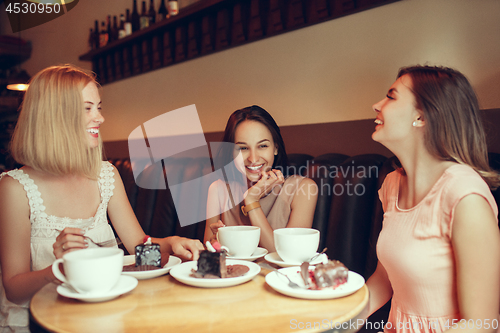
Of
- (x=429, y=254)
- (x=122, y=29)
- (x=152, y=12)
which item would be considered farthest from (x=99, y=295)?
(x=122, y=29)

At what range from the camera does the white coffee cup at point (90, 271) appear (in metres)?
0.75

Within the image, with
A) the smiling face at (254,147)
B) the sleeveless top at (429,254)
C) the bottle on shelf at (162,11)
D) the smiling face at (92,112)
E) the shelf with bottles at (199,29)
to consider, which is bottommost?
the sleeveless top at (429,254)

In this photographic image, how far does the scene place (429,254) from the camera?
1.04 metres

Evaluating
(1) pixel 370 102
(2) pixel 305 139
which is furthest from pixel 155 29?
(1) pixel 370 102

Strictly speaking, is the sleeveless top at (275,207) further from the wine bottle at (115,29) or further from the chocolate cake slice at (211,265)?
the wine bottle at (115,29)

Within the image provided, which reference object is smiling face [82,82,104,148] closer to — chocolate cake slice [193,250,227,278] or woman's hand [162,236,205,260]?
woman's hand [162,236,205,260]

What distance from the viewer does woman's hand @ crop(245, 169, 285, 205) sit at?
1.64m

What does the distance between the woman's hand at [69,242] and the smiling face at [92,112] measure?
20.0 inches

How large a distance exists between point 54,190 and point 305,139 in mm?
1459

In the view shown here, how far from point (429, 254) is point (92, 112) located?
1188 mm

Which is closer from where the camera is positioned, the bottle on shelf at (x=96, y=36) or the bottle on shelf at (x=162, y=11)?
the bottle on shelf at (x=162, y=11)

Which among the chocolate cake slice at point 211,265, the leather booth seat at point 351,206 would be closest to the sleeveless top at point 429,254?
the leather booth seat at point 351,206

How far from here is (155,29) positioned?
3205mm

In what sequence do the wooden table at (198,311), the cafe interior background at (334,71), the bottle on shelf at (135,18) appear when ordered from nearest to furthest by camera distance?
the wooden table at (198,311)
the cafe interior background at (334,71)
the bottle on shelf at (135,18)
